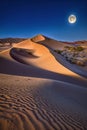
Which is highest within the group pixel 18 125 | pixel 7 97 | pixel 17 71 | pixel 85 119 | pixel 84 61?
pixel 84 61

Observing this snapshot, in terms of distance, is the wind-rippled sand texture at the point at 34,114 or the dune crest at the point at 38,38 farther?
the dune crest at the point at 38,38

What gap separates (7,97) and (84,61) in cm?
1936

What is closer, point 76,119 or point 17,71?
point 76,119

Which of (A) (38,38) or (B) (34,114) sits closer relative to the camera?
(B) (34,114)

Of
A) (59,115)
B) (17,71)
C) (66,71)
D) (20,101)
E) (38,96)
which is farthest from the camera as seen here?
(66,71)

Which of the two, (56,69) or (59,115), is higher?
(56,69)

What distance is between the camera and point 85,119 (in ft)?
14.4

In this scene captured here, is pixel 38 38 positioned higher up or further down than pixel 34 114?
higher up

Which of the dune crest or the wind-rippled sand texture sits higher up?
the dune crest

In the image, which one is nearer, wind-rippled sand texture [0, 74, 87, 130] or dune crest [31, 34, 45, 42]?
wind-rippled sand texture [0, 74, 87, 130]

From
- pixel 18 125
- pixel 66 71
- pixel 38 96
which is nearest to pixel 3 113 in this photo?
pixel 18 125

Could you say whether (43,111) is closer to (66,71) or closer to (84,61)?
(66,71)

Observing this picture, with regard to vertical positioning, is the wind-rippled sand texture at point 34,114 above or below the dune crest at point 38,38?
below

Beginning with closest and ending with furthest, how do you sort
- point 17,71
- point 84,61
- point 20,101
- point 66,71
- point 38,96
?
point 20,101, point 38,96, point 17,71, point 66,71, point 84,61
